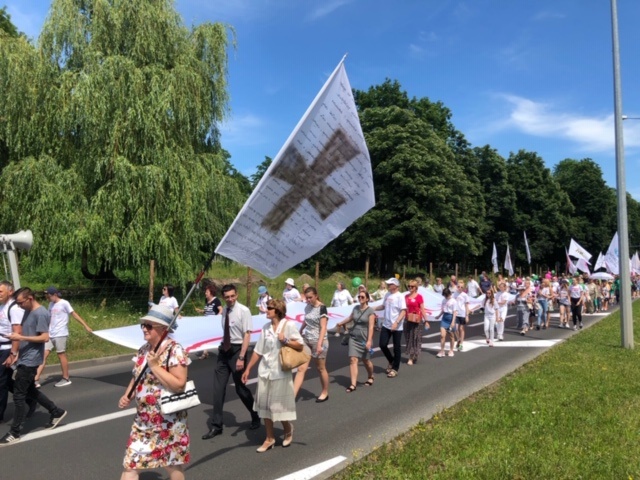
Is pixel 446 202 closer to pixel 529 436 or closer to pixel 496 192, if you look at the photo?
pixel 496 192

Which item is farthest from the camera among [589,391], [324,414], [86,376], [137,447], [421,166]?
[421,166]

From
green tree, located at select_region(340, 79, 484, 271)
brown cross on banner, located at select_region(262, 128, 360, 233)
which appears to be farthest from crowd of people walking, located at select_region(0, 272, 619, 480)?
green tree, located at select_region(340, 79, 484, 271)

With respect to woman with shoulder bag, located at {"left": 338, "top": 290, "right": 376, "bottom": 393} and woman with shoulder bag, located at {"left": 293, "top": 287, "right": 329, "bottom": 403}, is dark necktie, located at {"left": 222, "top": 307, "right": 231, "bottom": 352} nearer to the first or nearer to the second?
woman with shoulder bag, located at {"left": 293, "top": 287, "right": 329, "bottom": 403}

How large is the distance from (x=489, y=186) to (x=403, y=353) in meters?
49.2

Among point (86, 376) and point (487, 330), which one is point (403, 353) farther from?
point (86, 376)

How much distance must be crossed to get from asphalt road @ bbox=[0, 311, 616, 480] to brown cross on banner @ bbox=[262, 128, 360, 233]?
7.66ft

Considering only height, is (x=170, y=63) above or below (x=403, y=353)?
above

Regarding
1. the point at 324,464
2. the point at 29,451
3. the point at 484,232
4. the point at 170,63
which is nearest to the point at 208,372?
the point at 29,451

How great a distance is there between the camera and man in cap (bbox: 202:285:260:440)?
6.24 meters

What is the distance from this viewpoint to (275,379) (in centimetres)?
568

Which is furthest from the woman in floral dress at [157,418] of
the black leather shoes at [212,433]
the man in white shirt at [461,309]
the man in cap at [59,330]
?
the man in white shirt at [461,309]

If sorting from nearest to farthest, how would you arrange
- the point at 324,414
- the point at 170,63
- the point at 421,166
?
the point at 324,414, the point at 170,63, the point at 421,166

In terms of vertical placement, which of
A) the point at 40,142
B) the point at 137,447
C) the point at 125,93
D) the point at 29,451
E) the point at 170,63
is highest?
the point at 170,63

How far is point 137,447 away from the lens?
12.6 ft
